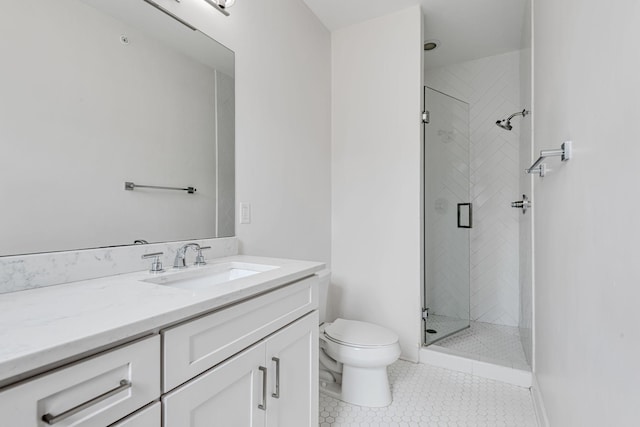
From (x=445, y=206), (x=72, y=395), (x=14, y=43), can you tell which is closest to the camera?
(x=72, y=395)

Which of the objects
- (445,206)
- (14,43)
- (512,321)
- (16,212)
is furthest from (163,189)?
(512,321)

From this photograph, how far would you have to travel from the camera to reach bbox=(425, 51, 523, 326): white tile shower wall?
2881 millimetres

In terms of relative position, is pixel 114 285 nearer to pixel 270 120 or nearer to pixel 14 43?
pixel 14 43

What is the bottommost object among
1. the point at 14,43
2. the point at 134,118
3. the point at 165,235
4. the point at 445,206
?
the point at 165,235

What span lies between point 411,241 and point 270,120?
1270 mm

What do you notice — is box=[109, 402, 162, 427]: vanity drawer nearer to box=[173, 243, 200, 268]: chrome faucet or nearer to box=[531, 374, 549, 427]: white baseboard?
box=[173, 243, 200, 268]: chrome faucet

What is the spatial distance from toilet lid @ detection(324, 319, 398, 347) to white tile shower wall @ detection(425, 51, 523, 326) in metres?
1.65

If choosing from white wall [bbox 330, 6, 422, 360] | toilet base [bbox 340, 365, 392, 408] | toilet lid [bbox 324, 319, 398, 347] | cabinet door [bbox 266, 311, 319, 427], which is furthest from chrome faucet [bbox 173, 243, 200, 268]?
white wall [bbox 330, 6, 422, 360]

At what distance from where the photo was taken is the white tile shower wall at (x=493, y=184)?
2881 millimetres

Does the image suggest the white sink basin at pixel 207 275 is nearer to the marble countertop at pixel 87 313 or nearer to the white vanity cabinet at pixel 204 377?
the marble countertop at pixel 87 313

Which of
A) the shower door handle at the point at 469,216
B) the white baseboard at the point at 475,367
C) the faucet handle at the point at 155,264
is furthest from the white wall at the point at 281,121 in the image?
the shower door handle at the point at 469,216

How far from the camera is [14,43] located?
903mm

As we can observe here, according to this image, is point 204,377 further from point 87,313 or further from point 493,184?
point 493,184

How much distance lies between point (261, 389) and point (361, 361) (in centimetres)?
81
